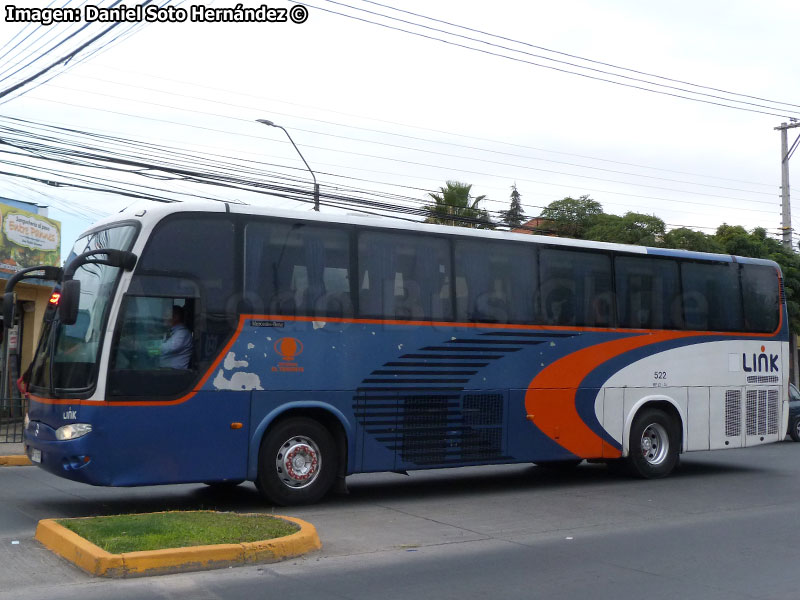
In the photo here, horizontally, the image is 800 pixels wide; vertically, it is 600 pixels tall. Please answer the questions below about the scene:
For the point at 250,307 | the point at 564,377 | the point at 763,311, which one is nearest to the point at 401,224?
the point at 250,307

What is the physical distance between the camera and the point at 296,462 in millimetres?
11062

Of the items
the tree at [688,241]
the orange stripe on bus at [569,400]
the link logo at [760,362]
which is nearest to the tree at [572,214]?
the tree at [688,241]

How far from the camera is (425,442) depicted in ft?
39.2

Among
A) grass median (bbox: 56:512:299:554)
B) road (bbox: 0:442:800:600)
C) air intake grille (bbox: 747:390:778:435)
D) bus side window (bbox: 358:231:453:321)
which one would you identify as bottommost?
road (bbox: 0:442:800:600)

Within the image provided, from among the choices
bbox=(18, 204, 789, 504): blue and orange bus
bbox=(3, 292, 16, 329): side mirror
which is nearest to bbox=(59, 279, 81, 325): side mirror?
bbox=(18, 204, 789, 504): blue and orange bus

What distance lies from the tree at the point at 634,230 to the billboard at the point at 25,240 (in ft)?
59.8

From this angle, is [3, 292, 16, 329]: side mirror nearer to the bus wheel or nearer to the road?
the road

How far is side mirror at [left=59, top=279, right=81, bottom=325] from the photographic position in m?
9.51

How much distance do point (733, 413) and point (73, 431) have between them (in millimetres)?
10892

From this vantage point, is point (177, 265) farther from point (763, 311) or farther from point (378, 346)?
point (763, 311)

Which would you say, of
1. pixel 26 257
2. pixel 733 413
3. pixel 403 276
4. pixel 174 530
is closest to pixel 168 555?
pixel 174 530

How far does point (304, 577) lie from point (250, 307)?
160 inches

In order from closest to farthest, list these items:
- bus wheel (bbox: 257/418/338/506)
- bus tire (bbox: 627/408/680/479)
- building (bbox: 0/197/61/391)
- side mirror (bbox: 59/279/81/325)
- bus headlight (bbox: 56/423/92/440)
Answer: side mirror (bbox: 59/279/81/325), bus headlight (bbox: 56/423/92/440), bus wheel (bbox: 257/418/338/506), bus tire (bbox: 627/408/680/479), building (bbox: 0/197/61/391)

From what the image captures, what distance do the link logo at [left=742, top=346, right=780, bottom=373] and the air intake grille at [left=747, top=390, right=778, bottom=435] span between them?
0.38m
